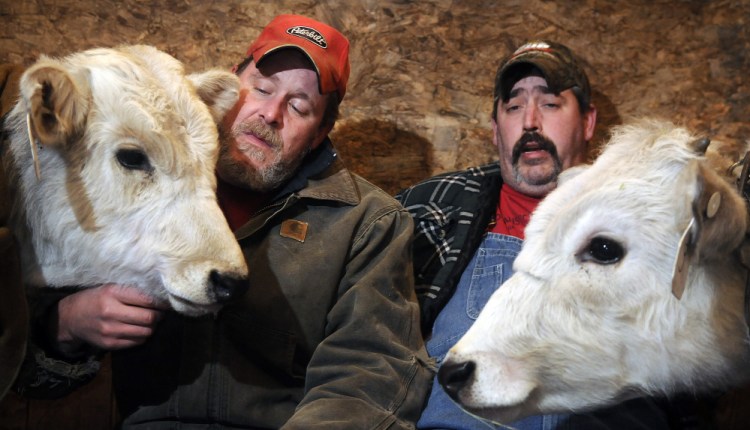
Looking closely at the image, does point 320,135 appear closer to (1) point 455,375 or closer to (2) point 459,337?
(2) point 459,337

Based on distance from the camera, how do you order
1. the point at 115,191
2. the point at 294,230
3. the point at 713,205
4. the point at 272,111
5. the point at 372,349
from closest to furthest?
the point at 713,205, the point at 115,191, the point at 372,349, the point at 294,230, the point at 272,111

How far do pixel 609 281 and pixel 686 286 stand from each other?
6.7 inches

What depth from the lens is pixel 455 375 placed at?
158cm

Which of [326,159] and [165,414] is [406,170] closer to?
[326,159]

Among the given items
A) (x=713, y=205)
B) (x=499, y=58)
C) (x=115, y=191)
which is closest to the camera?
(x=713, y=205)

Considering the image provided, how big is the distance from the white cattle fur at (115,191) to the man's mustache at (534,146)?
Result: 1.28 metres

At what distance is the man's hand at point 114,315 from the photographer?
1.74 metres

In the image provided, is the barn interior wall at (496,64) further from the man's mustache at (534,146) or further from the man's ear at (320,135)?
the man's ear at (320,135)

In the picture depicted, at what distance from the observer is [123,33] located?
113 inches

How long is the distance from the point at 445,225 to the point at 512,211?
11.5 inches

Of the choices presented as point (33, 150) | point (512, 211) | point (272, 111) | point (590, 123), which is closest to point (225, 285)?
point (33, 150)

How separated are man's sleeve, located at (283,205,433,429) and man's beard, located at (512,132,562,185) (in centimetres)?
60

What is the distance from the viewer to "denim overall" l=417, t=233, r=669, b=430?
6.63ft

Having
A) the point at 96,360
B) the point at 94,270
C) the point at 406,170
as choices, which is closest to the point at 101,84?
the point at 94,270
